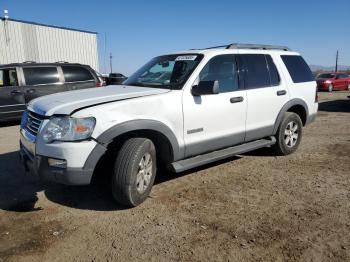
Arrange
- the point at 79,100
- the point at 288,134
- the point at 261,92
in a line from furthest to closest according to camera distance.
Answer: the point at 288,134
the point at 261,92
the point at 79,100

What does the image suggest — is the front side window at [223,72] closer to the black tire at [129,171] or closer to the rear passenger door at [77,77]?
the black tire at [129,171]

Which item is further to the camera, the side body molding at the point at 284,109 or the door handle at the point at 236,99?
the side body molding at the point at 284,109

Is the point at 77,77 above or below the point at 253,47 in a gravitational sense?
below

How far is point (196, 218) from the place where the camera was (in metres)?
3.58

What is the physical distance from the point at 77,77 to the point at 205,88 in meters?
6.74

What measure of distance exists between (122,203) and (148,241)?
29.9 inches

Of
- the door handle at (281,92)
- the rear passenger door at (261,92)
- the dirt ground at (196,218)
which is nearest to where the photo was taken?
the dirt ground at (196,218)

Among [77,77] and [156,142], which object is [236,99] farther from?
[77,77]

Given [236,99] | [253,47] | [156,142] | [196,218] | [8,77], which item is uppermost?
[253,47]

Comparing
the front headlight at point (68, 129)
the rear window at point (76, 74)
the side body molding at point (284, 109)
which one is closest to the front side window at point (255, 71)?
the side body molding at point (284, 109)

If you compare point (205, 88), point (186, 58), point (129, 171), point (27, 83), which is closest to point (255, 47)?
point (186, 58)

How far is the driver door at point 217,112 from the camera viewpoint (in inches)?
168

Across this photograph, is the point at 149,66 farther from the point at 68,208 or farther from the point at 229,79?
the point at 68,208

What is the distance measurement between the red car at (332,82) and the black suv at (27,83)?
1888 cm
